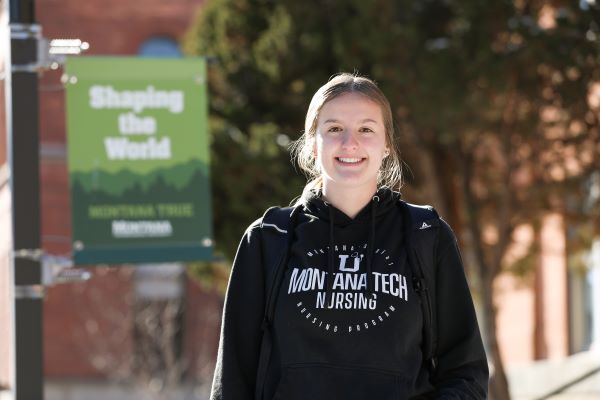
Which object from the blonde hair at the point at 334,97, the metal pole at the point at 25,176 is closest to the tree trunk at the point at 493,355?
the metal pole at the point at 25,176

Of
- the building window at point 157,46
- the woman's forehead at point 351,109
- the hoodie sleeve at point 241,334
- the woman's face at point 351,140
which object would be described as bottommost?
the hoodie sleeve at point 241,334

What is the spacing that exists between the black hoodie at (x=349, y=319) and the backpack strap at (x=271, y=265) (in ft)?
0.06

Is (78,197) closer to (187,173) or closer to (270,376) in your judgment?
(187,173)

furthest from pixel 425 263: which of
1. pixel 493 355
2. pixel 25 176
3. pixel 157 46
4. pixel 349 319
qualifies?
pixel 157 46

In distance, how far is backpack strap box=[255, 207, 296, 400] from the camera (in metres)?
2.64

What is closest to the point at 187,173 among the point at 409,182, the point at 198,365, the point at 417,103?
the point at 417,103

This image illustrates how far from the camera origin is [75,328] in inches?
955

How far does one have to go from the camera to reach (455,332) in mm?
2680

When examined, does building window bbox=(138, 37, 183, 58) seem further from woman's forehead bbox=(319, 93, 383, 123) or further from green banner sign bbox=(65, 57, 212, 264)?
woman's forehead bbox=(319, 93, 383, 123)

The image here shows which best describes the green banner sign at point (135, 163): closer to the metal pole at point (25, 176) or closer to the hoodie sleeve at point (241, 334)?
the metal pole at point (25, 176)

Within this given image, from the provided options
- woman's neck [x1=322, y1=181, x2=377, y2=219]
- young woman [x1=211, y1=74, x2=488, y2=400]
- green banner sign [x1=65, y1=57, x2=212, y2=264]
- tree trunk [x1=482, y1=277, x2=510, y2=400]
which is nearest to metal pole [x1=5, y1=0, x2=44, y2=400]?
green banner sign [x1=65, y1=57, x2=212, y2=264]

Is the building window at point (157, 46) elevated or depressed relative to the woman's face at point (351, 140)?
elevated

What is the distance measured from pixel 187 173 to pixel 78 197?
26.2 inches

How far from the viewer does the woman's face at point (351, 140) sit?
2676 mm
